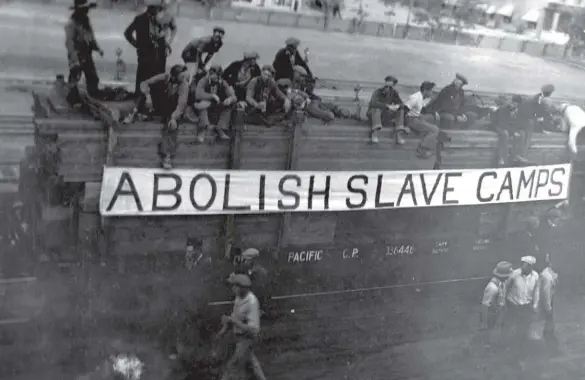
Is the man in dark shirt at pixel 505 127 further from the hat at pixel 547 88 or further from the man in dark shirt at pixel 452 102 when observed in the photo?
the man in dark shirt at pixel 452 102

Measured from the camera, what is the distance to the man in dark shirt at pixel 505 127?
29.4 feet

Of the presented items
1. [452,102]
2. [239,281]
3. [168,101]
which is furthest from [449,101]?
[239,281]

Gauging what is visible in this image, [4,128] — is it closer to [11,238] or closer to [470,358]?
[11,238]

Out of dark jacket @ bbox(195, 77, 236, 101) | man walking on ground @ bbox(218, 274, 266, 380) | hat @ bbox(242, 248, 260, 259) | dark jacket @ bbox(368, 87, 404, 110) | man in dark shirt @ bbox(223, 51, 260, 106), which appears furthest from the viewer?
dark jacket @ bbox(368, 87, 404, 110)

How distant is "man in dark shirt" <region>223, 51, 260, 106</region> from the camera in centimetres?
759

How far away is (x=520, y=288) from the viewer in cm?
770

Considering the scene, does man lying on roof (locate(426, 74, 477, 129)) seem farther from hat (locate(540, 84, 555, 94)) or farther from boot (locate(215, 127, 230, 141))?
boot (locate(215, 127, 230, 141))

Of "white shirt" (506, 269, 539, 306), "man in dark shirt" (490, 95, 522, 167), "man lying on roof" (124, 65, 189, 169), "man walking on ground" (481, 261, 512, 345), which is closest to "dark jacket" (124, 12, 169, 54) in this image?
"man lying on roof" (124, 65, 189, 169)

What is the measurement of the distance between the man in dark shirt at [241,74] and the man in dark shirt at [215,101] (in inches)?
19.2

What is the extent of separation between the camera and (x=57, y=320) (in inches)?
269

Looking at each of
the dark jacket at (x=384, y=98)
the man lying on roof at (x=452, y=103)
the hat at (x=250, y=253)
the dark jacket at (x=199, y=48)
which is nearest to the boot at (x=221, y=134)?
the dark jacket at (x=199, y=48)

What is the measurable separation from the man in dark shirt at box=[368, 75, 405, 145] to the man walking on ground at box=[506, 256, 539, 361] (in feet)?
6.93

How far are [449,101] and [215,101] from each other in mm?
3631

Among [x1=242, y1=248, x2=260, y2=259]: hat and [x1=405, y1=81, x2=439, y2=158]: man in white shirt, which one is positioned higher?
[x1=405, y1=81, x2=439, y2=158]: man in white shirt
